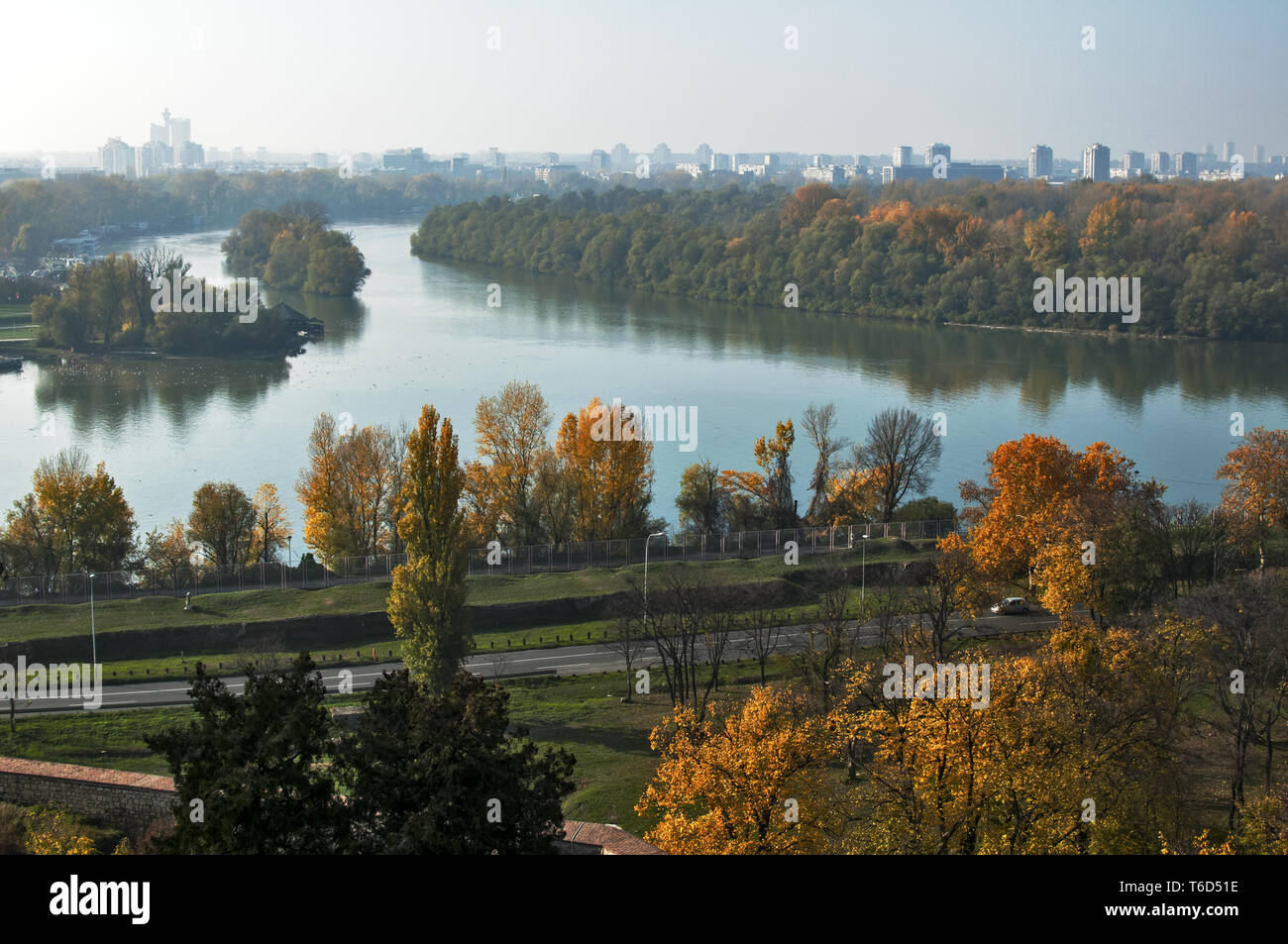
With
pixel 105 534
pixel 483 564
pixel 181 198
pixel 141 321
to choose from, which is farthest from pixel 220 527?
pixel 181 198

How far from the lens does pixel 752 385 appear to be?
106 feet

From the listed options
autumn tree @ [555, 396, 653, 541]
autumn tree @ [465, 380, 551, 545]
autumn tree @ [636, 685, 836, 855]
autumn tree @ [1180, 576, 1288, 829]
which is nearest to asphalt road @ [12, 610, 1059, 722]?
autumn tree @ [1180, 576, 1288, 829]

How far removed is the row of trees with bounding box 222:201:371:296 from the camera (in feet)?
159

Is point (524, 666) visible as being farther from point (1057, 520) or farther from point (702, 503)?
point (702, 503)

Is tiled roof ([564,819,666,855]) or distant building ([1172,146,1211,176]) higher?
distant building ([1172,146,1211,176])

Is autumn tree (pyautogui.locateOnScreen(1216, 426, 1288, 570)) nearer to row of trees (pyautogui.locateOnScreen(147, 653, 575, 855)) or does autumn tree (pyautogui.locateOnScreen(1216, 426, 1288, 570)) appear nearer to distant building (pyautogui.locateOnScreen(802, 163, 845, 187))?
row of trees (pyautogui.locateOnScreen(147, 653, 575, 855))

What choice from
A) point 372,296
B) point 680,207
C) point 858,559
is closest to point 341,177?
point 680,207

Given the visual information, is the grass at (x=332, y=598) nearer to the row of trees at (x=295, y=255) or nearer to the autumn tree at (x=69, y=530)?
the autumn tree at (x=69, y=530)

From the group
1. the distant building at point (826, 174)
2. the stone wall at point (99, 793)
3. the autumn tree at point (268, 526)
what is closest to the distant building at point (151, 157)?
the distant building at point (826, 174)

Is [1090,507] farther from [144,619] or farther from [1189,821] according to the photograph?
[144,619]

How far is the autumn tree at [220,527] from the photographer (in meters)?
18.6

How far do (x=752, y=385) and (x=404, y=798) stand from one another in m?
27.4

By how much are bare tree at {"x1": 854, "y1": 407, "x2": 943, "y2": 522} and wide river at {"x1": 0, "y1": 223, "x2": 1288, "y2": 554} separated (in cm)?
87

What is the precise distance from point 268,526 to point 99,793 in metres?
12.0
